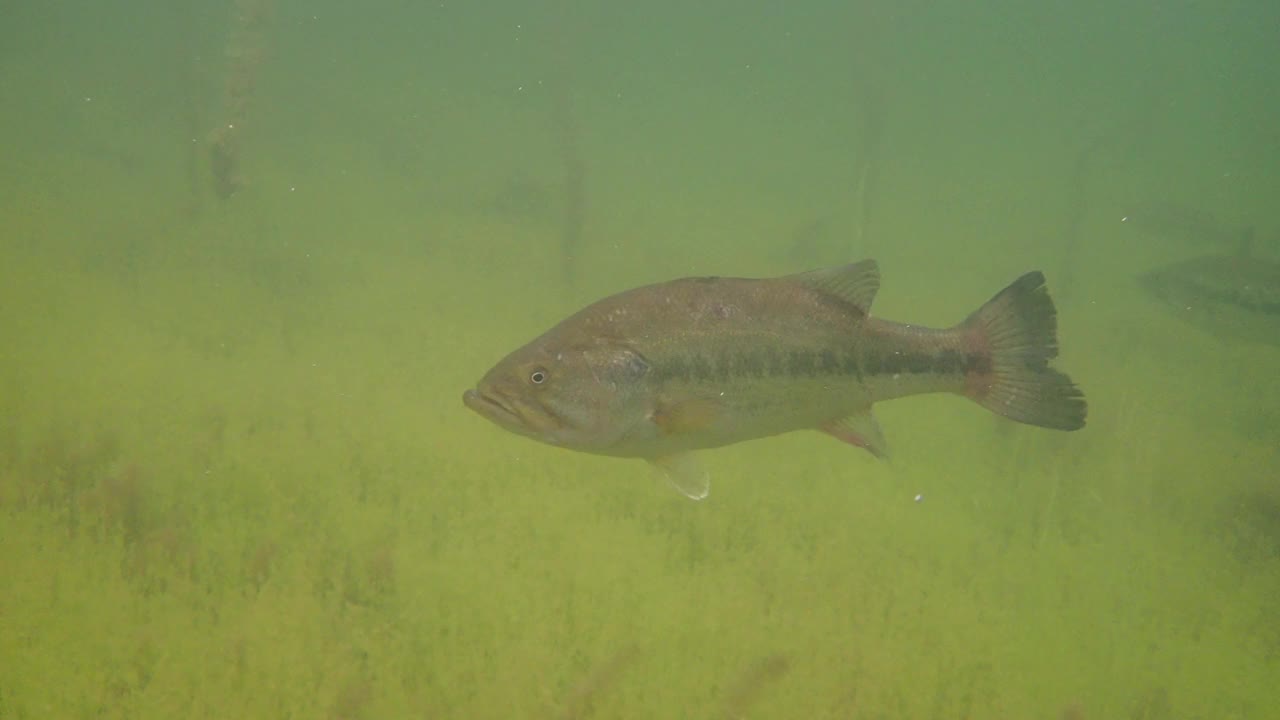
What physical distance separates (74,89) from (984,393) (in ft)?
104

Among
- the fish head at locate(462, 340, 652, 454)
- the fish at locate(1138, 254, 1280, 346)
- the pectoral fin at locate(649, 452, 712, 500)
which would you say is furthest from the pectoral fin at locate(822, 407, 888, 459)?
the fish at locate(1138, 254, 1280, 346)

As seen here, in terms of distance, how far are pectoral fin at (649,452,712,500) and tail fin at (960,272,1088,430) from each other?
1214 mm

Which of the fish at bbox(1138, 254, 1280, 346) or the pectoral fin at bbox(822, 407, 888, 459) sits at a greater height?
the fish at bbox(1138, 254, 1280, 346)

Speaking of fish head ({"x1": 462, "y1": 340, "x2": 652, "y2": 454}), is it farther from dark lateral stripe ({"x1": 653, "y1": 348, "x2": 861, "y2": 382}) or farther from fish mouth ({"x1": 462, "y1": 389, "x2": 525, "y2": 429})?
dark lateral stripe ({"x1": 653, "y1": 348, "x2": 861, "y2": 382})

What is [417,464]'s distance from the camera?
28.0 feet

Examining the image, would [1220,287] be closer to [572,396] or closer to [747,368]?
[747,368]

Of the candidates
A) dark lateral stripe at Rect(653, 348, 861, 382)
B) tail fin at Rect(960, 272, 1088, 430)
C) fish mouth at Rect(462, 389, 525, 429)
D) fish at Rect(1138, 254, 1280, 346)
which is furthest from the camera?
fish at Rect(1138, 254, 1280, 346)

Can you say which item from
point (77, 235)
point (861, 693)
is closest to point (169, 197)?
point (77, 235)

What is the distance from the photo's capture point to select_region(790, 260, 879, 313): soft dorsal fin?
10.9ft

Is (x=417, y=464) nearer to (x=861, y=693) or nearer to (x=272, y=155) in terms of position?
(x=861, y=693)

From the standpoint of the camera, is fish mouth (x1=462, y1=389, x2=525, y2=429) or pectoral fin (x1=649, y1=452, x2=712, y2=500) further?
pectoral fin (x1=649, y1=452, x2=712, y2=500)

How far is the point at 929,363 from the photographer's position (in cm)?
331

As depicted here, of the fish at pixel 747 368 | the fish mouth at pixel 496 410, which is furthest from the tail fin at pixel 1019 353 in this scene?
the fish mouth at pixel 496 410

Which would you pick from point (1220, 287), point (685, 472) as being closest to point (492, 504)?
point (685, 472)
